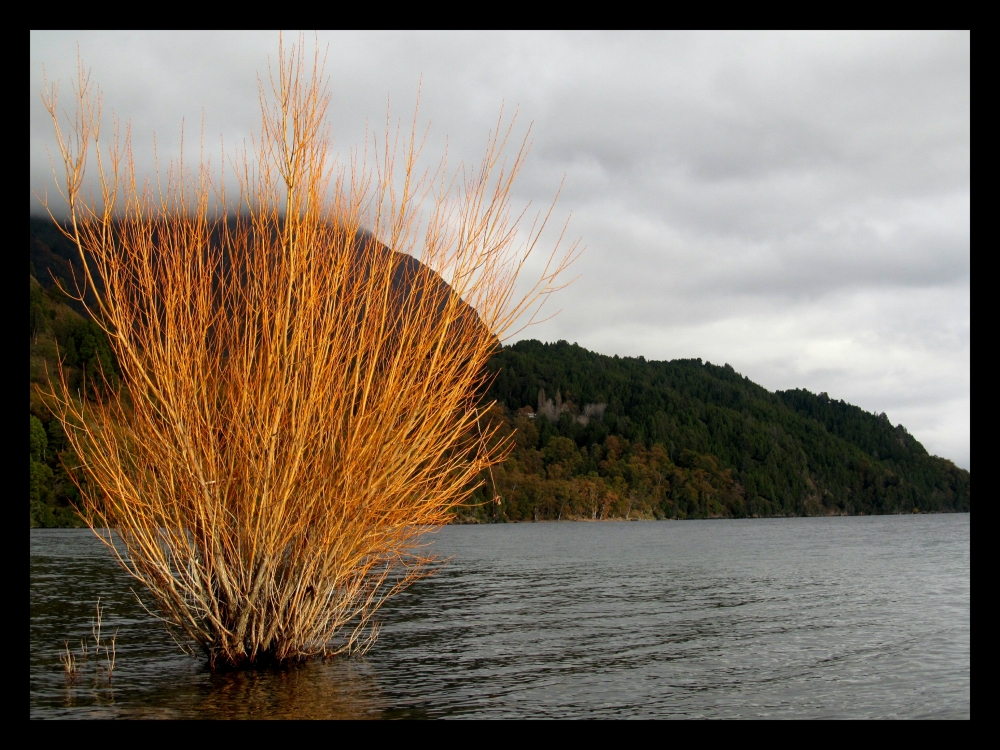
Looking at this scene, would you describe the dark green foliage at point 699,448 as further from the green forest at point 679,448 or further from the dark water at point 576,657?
the dark water at point 576,657

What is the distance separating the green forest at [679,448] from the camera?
135 meters

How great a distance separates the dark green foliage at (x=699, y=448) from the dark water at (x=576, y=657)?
3797 inches

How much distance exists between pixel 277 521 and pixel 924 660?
42.4 ft

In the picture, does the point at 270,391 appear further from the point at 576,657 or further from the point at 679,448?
the point at 679,448

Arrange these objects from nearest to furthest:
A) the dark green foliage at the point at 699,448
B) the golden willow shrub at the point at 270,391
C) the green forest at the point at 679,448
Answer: the golden willow shrub at the point at 270,391
the green forest at the point at 679,448
the dark green foliage at the point at 699,448

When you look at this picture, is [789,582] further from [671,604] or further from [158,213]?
[158,213]

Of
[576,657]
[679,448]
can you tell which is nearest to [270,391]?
[576,657]

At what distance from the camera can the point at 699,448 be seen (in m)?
157

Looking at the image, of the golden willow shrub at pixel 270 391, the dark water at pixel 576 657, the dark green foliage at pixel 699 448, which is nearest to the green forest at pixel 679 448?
the dark green foliage at pixel 699 448

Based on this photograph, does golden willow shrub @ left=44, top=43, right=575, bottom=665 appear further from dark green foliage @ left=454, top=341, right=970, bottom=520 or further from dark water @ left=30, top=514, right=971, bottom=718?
dark green foliage @ left=454, top=341, right=970, bottom=520

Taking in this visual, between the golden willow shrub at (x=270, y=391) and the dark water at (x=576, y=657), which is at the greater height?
the golden willow shrub at (x=270, y=391)

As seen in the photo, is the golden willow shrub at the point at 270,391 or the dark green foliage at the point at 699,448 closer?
the golden willow shrub at the point at 270,391

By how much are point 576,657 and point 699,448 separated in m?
147
